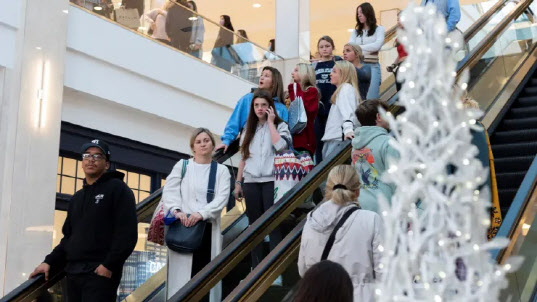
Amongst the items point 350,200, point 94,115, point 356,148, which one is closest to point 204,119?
point 94,115

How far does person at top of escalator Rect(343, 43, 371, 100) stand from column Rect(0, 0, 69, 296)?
13.7 feet

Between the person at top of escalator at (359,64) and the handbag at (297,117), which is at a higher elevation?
the person at top of escalator at (359,64)

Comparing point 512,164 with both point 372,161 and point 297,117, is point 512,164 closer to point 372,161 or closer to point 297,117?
point 297,117

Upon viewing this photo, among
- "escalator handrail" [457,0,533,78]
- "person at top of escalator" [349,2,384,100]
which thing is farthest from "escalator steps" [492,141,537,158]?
"person at top of escalator" [349,2,384,100]

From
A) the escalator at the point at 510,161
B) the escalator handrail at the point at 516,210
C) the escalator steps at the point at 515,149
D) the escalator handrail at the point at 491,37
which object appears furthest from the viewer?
the escalator handrail at the point at 491,37

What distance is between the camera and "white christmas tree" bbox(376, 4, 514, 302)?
2588mm

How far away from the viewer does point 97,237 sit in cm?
563

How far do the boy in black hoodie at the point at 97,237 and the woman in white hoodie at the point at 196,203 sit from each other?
20.2 inches

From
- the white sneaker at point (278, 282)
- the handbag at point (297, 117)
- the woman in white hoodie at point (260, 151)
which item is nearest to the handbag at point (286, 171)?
the woman in white hoodie at point (260, 151)

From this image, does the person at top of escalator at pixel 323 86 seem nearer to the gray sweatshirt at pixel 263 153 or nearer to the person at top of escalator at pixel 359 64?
the person at top of escalator at pixel 359 64

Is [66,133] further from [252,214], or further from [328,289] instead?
[328,289]

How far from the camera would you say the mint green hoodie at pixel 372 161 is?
5.57 meters

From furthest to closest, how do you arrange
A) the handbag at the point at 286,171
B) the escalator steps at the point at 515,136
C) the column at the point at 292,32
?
the column at the point at 292,32 → the escalator steps at the point at 515,136 → the handbag at the point at 286,171

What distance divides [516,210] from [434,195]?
2.85 m
